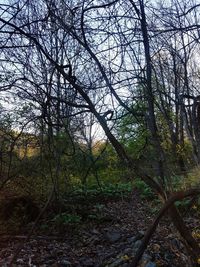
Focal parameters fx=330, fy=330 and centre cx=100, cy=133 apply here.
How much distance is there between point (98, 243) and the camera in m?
5.46

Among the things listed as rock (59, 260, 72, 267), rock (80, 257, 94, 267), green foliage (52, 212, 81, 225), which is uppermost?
green foliage (52, 212, 81, 225)

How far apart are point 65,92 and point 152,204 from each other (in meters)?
5.24

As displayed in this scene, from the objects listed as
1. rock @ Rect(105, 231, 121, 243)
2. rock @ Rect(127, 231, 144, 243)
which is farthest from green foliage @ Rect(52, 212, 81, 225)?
rock @ Rect(127, 231, 144, 243)

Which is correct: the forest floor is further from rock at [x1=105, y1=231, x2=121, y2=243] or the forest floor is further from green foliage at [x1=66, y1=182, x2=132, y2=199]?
green foliage at [x1=66, y1=182, x2=132, y2=199]

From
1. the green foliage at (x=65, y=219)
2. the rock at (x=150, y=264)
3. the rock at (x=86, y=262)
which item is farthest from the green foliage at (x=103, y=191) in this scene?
the rock at (x=150, y=264)

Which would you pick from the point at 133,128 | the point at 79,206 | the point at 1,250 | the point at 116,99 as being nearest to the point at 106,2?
the point at 116,99

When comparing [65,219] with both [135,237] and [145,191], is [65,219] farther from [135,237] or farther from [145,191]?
[145,191]

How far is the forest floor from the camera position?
437cm

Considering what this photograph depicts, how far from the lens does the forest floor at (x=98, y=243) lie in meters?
4.37

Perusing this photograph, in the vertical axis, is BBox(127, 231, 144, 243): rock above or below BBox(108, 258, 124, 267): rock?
above

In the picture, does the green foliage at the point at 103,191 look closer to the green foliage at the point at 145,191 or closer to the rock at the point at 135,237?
the green foliage at the point at 145,191

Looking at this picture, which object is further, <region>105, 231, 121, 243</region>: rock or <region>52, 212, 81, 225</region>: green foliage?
<region>52, 212, 81, 225</region>: green foliage

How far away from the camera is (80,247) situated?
530 cm

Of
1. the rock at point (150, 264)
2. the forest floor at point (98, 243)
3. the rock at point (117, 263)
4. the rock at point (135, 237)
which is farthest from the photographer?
the rock at point (135, 237)
